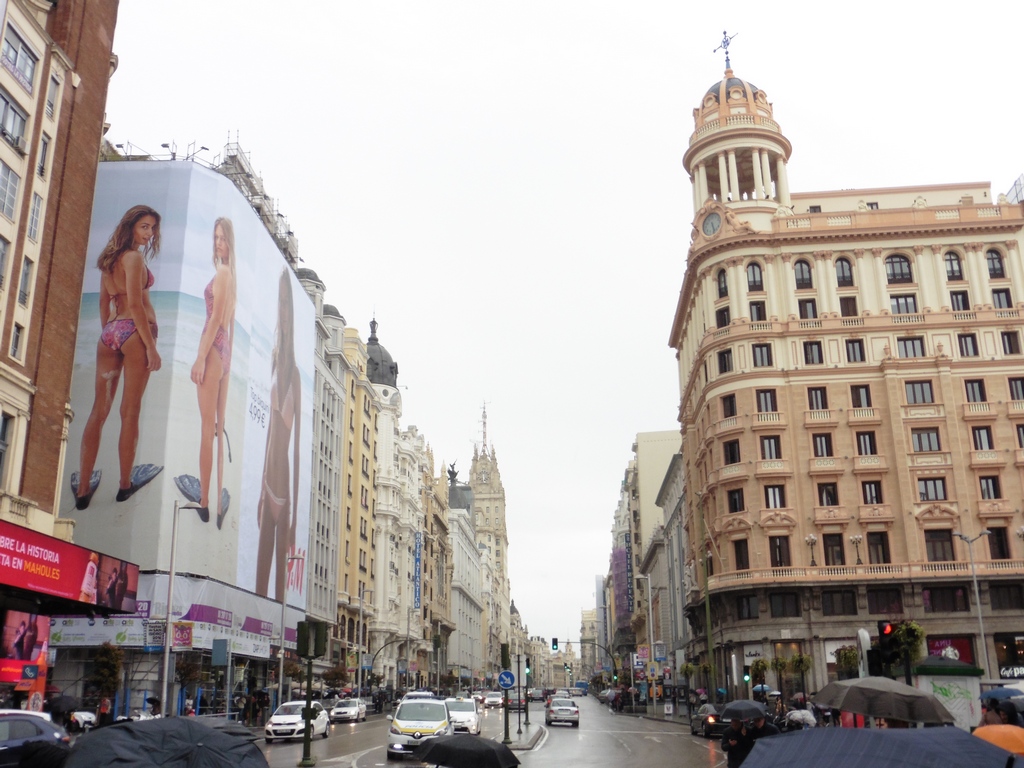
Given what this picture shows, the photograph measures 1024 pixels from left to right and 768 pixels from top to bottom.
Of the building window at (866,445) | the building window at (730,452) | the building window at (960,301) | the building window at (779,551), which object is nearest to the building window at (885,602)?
the building window at (779,551)

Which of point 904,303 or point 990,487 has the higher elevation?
point 904,303

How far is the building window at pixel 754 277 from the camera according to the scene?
218 ft

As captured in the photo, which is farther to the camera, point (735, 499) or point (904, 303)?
point (904, 303)

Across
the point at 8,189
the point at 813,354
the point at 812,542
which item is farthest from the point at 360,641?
the point at 8,189

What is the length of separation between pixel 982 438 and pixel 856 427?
7.51 m

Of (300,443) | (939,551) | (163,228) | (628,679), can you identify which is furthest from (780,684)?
(628,679)

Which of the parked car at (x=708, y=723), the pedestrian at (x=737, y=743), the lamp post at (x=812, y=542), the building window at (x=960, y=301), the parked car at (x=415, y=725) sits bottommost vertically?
the parked car at (x=708, y=723)

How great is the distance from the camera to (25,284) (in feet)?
109

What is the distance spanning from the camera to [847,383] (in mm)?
63281

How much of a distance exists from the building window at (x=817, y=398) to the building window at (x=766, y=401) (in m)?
2.18

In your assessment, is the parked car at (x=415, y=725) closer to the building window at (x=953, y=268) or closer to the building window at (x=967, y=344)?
the building window at (x=967, y=344)

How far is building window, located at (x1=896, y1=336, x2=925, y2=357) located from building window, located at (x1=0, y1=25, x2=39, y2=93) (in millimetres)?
51671

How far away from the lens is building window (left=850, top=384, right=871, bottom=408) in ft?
207

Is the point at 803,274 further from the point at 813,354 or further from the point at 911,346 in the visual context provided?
the point at 911,346
